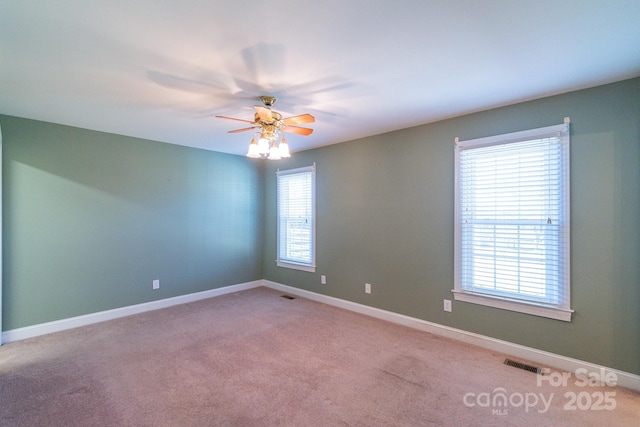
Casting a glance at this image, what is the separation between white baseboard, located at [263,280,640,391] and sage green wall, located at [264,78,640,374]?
5 cm

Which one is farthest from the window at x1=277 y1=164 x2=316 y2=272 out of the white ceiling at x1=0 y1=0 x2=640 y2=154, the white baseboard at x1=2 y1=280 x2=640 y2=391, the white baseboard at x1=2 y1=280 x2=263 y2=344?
the white ceiling at x1=0 y1=0 x2=640 y2=154

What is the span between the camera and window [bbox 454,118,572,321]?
2.63m

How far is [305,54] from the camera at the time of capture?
2.01 metres

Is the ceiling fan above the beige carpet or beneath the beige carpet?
above

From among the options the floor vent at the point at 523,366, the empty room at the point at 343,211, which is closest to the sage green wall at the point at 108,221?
the empty room at the point at 343,211

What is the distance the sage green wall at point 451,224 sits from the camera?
2.38m

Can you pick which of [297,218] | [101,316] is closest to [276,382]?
[101,316]

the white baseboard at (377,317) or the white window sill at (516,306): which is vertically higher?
the white window sill at (516,306)

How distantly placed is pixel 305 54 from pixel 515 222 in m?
2.51

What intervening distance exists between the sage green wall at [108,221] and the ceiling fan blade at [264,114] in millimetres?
2640

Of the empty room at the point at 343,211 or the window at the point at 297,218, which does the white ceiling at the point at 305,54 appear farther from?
the window at the point at 297,218

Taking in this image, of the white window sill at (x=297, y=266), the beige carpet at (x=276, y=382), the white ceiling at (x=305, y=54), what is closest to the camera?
the white ceiling at (x=305, y=54)

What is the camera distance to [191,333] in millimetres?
3383

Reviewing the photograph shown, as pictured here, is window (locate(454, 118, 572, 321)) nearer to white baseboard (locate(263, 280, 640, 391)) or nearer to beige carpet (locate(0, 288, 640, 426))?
white baseboard (locate(263, 280, 640, 391))
